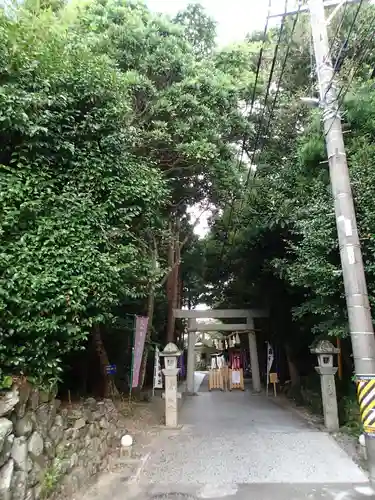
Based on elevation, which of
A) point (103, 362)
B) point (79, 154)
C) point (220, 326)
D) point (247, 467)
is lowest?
point (247, 467)

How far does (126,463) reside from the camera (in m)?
6.38

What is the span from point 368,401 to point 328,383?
320 cm

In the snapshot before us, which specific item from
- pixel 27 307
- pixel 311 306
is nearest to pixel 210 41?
pixel 311 306

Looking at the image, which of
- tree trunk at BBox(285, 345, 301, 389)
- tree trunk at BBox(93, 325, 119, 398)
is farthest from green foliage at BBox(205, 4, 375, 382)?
tree trunk at BBox(93, 325, 119, 398)

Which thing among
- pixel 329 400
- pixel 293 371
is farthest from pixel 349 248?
pixel 293 371

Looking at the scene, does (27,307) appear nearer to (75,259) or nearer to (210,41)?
(75,259)

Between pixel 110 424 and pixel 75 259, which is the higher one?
pixel 75 259

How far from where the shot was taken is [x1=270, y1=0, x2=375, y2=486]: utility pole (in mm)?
5469

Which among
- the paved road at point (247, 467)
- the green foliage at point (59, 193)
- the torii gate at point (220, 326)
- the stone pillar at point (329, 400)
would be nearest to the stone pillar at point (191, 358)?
the torii gate at point (220, 326)

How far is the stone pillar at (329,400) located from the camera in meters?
8.16

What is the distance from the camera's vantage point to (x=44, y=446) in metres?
4.64

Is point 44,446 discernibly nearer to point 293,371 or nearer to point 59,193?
point 59,193

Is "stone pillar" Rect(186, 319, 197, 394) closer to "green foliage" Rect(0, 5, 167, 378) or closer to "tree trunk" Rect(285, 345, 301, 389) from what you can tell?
"tree trunk" Rect(285, 345, 301, 389)

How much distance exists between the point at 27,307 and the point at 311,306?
19.0 ft
